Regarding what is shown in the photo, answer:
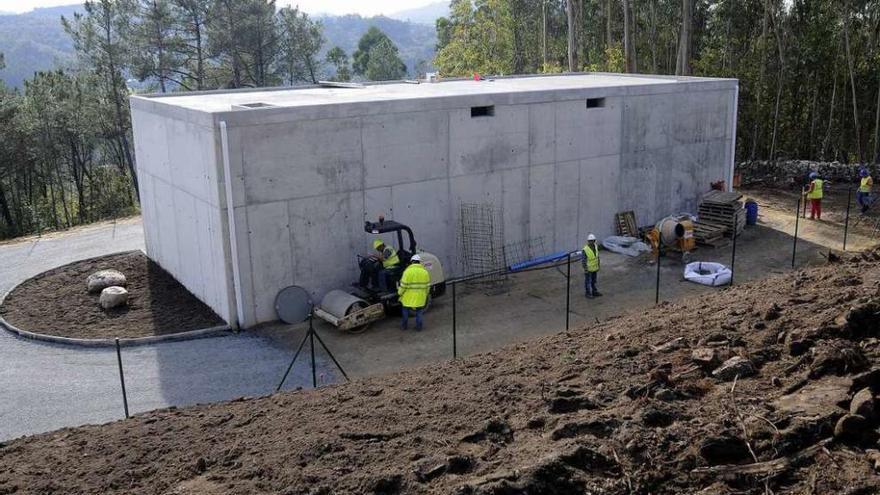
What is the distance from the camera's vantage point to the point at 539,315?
1783 centimetres

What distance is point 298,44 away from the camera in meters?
52.4

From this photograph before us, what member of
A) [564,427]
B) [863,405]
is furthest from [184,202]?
[863,405]

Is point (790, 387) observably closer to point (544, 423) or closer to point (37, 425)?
point (544, 423)

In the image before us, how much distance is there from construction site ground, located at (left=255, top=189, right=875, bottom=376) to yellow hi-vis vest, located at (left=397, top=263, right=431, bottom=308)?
2.86 ft

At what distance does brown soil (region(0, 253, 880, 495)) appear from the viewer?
21.9ft

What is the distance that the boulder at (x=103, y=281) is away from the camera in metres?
19.3

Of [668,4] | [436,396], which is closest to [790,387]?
[436,396]

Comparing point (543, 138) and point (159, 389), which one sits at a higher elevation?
point (543, 138)

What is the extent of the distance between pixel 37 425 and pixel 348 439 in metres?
7.13

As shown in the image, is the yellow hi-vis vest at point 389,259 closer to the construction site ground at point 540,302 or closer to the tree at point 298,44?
the construction site ground at point 540,302

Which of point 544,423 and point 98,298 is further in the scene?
point 98,298

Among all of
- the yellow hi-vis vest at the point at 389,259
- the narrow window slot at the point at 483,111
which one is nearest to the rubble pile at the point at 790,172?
the narrow window slot at the point at 483,111

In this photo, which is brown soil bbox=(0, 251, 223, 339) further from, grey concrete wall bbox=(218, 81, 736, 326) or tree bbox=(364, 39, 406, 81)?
tree bbox=(364, 39, 406, 81)

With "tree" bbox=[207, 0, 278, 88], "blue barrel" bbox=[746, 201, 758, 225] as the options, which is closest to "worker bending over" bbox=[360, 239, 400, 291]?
"blue barrel" bbox=[746, 201, 758, 225]
